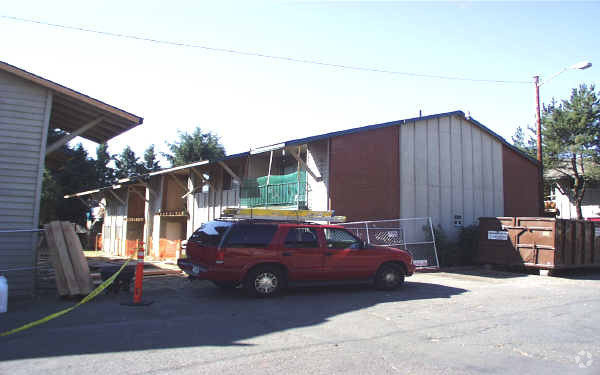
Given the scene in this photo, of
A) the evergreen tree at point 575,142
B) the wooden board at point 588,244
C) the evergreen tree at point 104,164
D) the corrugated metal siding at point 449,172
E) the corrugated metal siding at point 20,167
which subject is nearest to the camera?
the corrugated metal siding at point 20,167

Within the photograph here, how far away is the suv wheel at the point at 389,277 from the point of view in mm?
10602

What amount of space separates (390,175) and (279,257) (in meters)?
9.05

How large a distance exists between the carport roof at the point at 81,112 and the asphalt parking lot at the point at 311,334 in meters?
4.60

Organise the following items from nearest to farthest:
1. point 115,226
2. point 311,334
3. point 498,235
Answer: point 311,334 → point 498,235 → point 115,226

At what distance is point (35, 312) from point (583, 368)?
8.11m

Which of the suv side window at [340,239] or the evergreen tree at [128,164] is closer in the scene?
the suv side window at [340,239]

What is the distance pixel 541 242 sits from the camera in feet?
48.4

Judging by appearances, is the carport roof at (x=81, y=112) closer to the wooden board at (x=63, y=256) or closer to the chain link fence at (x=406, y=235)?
the wooden board at (x=63, y=256)

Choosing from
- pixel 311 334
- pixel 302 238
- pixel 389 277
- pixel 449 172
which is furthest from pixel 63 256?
pixel 449 172

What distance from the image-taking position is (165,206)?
2503cm

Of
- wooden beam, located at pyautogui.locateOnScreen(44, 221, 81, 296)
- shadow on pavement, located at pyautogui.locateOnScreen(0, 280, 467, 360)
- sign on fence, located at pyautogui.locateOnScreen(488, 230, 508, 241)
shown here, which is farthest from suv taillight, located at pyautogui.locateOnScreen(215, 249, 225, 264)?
sign on fence, located at pyautogui.locateOnScreen(488, 230, 508, 241)

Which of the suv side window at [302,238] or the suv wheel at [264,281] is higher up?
the suv side window at [302,238]

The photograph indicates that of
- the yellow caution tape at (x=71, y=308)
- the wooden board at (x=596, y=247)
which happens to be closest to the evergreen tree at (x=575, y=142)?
the wooden board at (x=596, y=247)

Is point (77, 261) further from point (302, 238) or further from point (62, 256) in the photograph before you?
point (302, 238)
